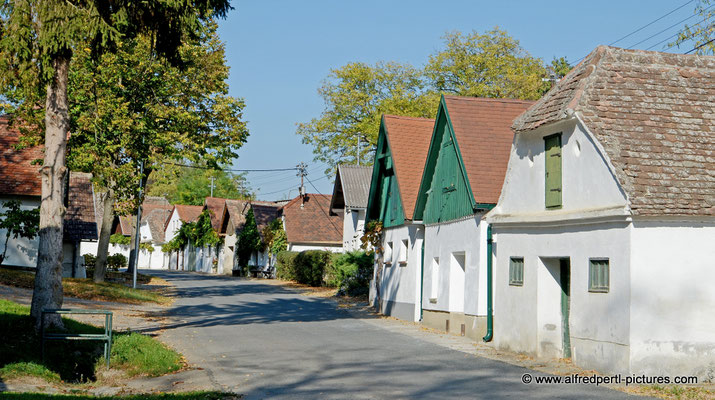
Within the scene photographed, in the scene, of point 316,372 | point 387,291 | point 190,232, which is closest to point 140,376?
point 316,372

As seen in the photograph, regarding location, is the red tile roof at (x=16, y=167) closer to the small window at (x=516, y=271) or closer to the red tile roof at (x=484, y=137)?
the red tile roof at (x=484, y=137)

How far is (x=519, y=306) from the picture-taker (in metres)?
16.8

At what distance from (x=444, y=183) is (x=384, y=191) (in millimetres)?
7006

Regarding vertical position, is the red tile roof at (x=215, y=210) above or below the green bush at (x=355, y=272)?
above

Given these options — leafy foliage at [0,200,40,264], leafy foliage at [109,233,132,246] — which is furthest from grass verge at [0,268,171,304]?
leafy foliage at [109,233,132,246]

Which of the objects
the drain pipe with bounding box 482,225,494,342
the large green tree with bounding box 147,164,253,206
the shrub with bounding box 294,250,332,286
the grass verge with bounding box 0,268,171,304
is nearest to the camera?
the drain pipe with bounding box 482,225,494,342

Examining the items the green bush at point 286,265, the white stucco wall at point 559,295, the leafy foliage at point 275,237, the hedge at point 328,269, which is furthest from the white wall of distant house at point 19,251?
the white stucco wall at point 559,295

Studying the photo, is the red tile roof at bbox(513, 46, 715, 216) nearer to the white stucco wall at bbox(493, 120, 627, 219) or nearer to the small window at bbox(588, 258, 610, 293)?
the white stucco wall at bbox(493, 120, 627, 219)

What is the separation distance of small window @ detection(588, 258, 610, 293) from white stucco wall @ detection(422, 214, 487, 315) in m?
5.53

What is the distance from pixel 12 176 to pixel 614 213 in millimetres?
31049

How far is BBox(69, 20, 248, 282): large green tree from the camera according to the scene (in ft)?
105

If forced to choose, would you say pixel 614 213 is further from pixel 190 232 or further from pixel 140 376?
pixel 190 232

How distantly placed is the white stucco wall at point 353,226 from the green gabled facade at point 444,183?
1884 centimetres

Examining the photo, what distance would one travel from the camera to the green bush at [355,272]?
118 feet
